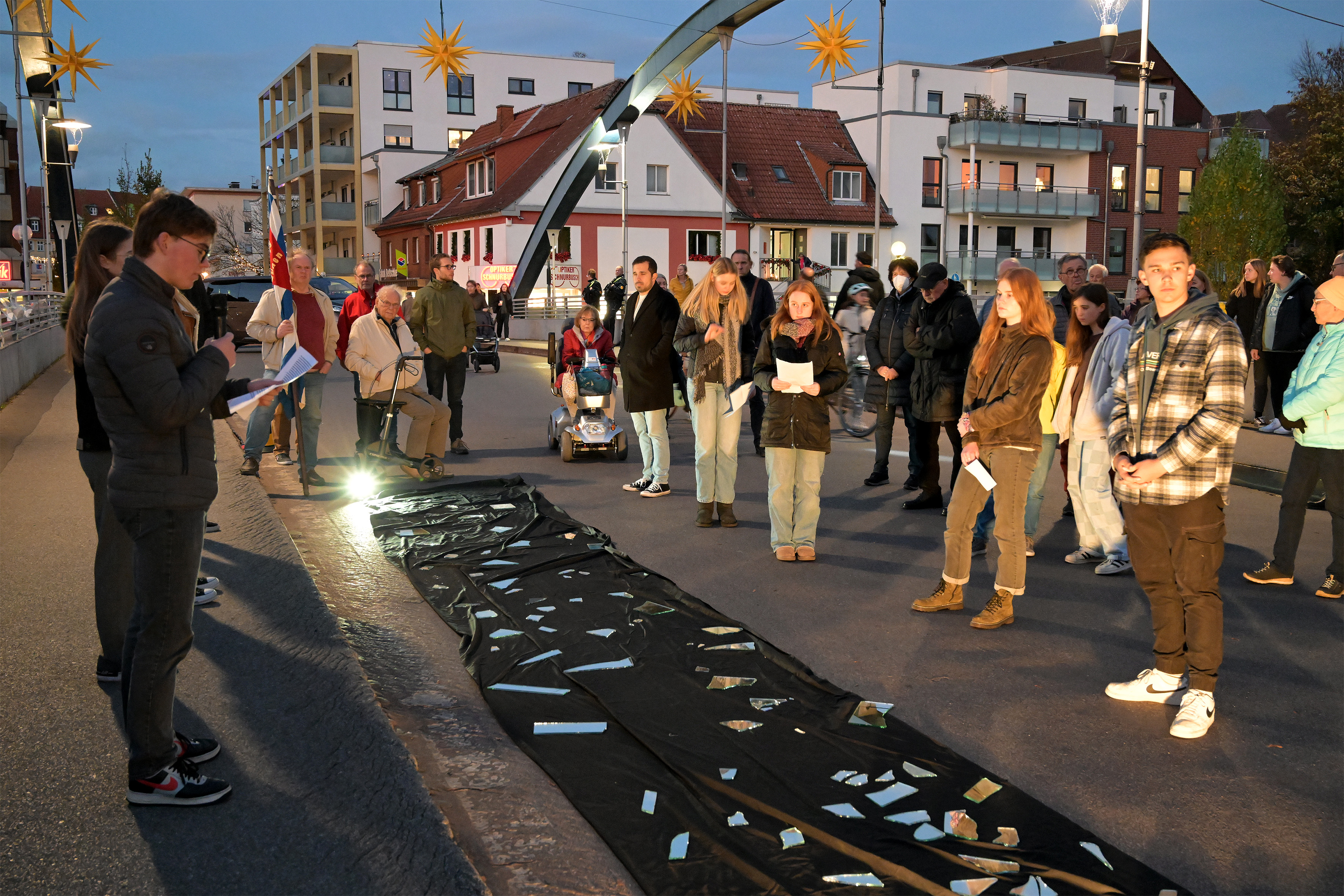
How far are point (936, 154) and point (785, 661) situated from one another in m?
54.8

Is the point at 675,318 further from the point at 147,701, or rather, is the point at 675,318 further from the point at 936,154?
the point at 936,154

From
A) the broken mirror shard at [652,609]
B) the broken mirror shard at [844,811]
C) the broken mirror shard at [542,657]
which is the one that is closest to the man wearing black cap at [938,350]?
the broken mirror shard at [652,609]

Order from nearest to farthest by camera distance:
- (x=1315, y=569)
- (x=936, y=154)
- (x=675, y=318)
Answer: (x=1315, y=569) < (x=675, y=318) < (x=936, y=154)

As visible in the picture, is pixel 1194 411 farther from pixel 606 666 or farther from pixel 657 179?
pixel 657 179

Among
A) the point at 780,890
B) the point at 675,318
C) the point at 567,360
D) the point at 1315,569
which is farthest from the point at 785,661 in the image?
the point at 567,360

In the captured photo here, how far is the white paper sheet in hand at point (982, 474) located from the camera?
19.9 feet

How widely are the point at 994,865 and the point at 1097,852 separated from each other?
361 millimetres

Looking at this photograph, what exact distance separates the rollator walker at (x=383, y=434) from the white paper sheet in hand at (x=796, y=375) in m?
4.57

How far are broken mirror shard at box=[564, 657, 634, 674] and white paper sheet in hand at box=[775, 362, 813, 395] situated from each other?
2.62 meters

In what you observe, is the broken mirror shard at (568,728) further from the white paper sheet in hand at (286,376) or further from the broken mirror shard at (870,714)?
the white paper sheet in hand at (286,376)

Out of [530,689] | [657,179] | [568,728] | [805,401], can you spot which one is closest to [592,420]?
[805,401]

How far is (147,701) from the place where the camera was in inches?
151

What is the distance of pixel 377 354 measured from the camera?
10.6 m

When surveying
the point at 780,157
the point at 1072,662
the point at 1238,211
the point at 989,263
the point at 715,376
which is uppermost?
the point at 780,157
